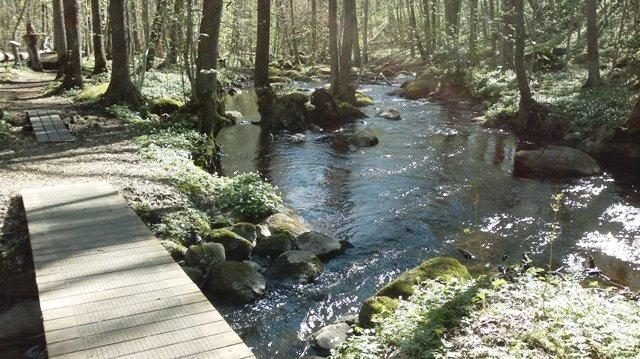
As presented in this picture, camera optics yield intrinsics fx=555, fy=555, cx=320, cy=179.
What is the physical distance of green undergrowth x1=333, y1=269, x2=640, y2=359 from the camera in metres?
4.58

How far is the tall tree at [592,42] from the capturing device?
20.0 metres

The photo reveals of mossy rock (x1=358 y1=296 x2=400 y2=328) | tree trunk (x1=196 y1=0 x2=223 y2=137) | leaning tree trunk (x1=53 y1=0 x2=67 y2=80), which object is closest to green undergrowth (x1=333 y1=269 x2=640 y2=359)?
mossy rock (x1=358 y1=296 x2=400 y2=328)

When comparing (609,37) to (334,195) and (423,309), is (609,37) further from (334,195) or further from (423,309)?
(423,309)

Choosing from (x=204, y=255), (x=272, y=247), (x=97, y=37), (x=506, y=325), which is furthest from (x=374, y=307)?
(x=97, y=37)

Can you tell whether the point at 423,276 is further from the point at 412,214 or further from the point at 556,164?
the point at 556,164

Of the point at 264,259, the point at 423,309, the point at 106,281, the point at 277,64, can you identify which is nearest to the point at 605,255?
the point at 423,309

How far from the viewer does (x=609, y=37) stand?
27.8 metres

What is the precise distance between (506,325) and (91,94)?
1571cm

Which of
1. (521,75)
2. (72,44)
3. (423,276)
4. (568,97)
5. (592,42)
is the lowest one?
(423,276)

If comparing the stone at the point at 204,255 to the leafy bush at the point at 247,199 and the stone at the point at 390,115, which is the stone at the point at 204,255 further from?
the stone at the point at 390,115

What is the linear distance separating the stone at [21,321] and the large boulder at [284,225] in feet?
12.9

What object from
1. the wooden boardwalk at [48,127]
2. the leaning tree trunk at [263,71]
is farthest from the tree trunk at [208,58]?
the leaning tree trunk at [263,71]

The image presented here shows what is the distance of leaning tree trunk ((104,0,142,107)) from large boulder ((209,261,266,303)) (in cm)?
1007

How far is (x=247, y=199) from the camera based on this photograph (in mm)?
9883
